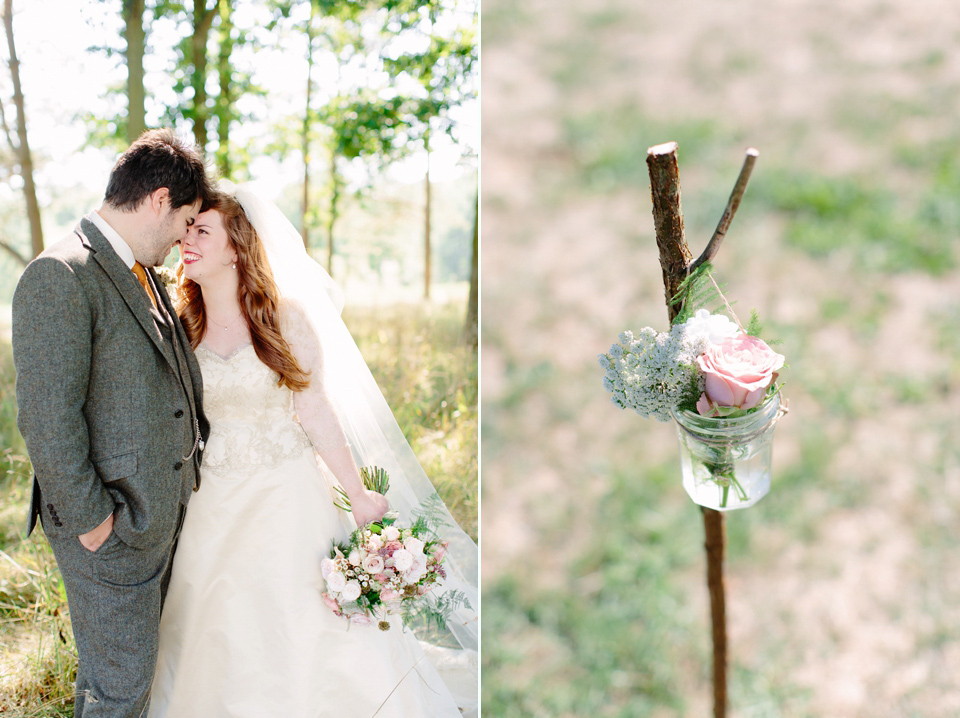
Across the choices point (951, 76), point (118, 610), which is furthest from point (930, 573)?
point (951, 76)

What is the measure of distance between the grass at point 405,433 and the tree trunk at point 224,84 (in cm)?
149

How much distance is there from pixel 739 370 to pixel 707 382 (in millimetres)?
79

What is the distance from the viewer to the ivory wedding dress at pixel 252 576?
2469mm

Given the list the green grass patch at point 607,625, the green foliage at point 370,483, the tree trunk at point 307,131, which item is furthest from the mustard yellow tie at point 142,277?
the tree trunk at point 307,131

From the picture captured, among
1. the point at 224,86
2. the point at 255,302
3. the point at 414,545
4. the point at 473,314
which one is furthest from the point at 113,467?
the point at 224,86

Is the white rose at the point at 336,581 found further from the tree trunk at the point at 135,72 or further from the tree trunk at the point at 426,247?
the tree trunk at the point at 426,247

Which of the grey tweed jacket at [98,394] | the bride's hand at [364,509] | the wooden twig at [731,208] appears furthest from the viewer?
the bride's hand at [364,509]

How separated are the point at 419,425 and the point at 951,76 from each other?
5365 mm

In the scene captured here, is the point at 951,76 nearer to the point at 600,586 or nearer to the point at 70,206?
the point at 600,586

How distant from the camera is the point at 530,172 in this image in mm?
6453

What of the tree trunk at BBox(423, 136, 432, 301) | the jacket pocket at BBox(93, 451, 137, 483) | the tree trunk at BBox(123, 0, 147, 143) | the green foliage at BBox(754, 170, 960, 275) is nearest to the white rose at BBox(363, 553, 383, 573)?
the jacket pocket at BBox(93, 451, 137, 483)

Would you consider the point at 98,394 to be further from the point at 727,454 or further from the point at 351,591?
the point at 727,454

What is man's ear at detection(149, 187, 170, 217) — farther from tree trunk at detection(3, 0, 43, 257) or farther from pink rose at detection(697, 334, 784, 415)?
tree trunk at detection(3, 0, 43, 257)

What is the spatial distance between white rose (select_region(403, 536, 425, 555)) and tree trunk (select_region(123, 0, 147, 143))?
2.91 meters
